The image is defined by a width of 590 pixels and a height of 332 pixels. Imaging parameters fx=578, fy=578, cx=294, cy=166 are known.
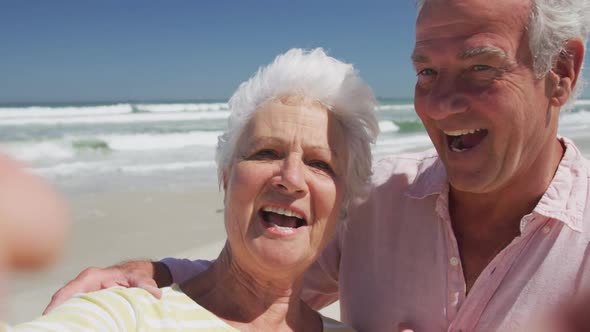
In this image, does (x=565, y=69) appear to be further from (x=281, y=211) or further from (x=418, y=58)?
(x=281, y=211)

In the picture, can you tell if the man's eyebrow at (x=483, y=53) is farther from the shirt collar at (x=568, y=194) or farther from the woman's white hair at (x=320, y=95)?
the shirt collar at (x=568, y=194)

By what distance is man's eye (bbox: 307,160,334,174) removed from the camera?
2.38m

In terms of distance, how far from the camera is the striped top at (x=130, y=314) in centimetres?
166

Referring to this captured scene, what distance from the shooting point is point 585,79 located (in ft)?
9.40

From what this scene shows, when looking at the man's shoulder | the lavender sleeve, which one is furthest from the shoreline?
the man's shoulder

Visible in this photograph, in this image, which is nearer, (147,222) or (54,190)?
(54,190)

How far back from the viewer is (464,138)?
→ 8.25 ft

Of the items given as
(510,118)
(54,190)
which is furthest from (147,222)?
(54,190)

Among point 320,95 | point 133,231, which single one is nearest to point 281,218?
point 320,95

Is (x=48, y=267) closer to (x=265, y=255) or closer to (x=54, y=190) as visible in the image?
(x=54, y=190)

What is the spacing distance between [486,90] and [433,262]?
77cm

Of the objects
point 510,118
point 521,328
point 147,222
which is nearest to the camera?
point 521,328

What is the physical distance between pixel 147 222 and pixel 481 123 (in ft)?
18.0

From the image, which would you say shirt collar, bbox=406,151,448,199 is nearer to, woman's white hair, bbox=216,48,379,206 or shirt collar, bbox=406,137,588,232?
shirt collar, bbox=406,137,588,232
